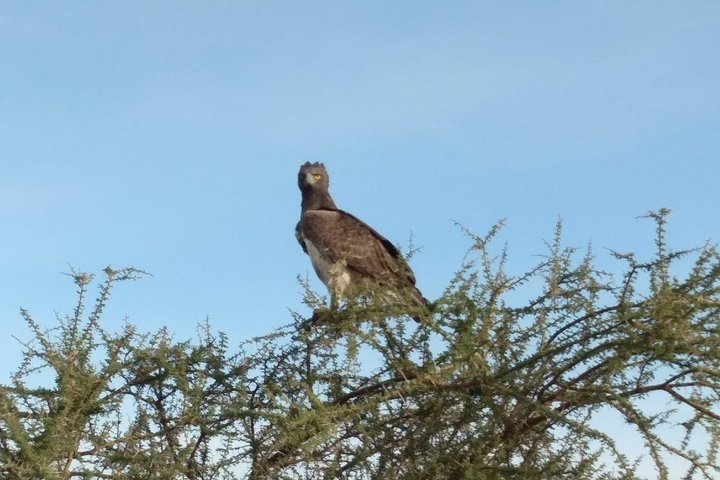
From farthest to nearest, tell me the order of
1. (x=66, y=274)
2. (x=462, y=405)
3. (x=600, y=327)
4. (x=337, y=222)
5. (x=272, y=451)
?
(x=337, y=222) → (x=66, y=274) → (x=272, y=451) → (x=462, y=405) → (x=600, y=327)

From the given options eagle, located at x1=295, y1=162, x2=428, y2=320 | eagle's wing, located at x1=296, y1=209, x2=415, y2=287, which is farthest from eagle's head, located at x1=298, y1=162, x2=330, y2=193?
eagle's wing, located at x1=296, y1=209, x2=415, y2=287

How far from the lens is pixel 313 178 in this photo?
10.0 meters

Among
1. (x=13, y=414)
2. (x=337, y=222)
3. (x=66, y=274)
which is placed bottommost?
(x=13, y=414)

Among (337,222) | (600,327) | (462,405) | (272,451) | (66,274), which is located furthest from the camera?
(337,222)

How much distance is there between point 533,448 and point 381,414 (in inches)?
24.7

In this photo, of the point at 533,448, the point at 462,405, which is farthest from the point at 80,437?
the point at 533,448

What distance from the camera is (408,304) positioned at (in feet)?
13.5

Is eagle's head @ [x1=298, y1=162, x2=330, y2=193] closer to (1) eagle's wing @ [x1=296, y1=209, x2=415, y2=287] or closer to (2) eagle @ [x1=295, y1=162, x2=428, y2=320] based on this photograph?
(2) eagle @ [x1=295, y1=162, x2=428, y2=320]

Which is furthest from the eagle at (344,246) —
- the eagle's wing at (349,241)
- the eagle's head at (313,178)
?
the eagle's head at (313,178)

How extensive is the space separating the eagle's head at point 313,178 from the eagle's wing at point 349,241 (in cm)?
81

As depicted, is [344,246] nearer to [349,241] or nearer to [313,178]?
[349,241]

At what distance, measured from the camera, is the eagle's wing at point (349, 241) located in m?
8.22

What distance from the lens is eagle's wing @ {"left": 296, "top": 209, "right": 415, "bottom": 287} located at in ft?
27.0

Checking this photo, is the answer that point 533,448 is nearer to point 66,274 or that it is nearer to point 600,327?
point 600,327
